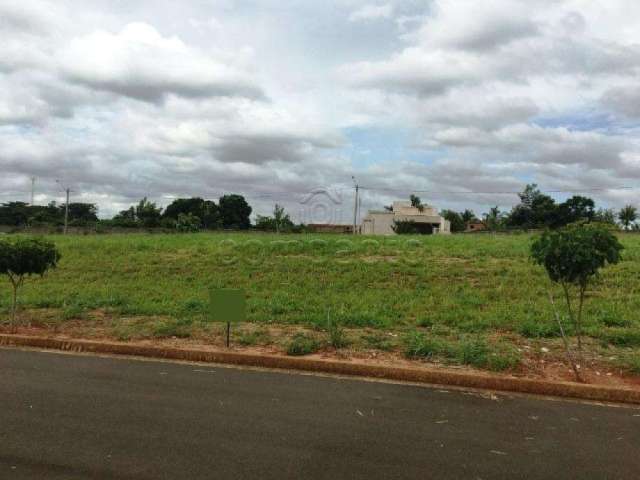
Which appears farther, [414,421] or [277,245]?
[277,245]

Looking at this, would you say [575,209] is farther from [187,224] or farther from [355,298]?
[355,298]

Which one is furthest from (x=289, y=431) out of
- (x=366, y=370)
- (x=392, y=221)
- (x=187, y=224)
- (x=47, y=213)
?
(x=47, y=213)

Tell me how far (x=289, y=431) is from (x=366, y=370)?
7.72 ft

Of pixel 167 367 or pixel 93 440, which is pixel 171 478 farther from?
pixel 167 367

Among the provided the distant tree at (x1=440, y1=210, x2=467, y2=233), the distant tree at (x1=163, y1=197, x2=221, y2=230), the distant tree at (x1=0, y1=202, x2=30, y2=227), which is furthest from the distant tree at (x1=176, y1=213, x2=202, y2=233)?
the distant tree at (x1=440, y1=210, x2=467, y2=233)

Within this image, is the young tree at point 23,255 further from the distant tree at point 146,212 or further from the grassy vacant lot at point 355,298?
the distant tree at point 146,212

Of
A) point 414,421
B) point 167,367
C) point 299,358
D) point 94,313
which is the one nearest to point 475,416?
point 414,421

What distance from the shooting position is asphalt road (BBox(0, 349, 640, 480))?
12.2 ft

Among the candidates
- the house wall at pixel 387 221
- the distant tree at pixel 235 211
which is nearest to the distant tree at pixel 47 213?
the distant tree at pixel 235 211

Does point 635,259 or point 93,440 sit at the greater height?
point 635,259

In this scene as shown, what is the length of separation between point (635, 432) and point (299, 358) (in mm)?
3918

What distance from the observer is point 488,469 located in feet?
12.4

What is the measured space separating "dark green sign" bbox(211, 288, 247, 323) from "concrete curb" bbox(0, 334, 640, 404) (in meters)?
0.52

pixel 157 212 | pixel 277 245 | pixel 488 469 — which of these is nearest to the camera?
pixel 488 469
